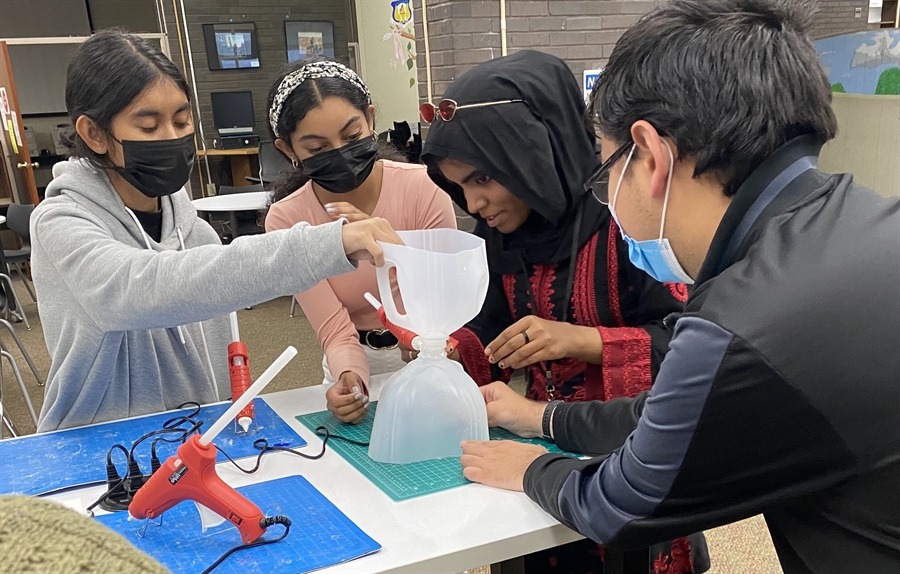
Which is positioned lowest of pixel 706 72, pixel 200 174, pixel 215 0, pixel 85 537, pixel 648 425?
pixel 200 174

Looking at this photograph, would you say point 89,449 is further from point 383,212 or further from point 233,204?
point 233,204

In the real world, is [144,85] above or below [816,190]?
above

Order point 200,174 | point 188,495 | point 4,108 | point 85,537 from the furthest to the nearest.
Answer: point 200,174
point 4,108
point 188,495
point 85,537

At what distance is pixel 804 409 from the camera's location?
78cm

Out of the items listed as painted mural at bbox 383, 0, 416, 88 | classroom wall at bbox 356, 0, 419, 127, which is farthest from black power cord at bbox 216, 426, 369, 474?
classroom wall at bbox 356, 0, 419, 127

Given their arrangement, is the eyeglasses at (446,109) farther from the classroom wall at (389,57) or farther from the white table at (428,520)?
the classroom wall at (389,57)

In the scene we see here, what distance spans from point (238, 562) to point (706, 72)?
0.91 metres

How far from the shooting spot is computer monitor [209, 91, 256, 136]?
7324 millimetres

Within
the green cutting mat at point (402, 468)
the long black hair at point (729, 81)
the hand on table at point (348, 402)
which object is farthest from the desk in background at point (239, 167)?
the long black hair at point (729, 81)

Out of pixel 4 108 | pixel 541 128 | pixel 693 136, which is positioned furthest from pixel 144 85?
pixel 4 108

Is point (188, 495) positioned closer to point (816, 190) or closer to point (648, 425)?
point (648, 425)

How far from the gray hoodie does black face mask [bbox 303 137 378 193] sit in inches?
13.4

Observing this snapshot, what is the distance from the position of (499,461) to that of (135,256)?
2.50 ft

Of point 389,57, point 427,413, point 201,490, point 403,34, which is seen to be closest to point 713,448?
point 427,413
